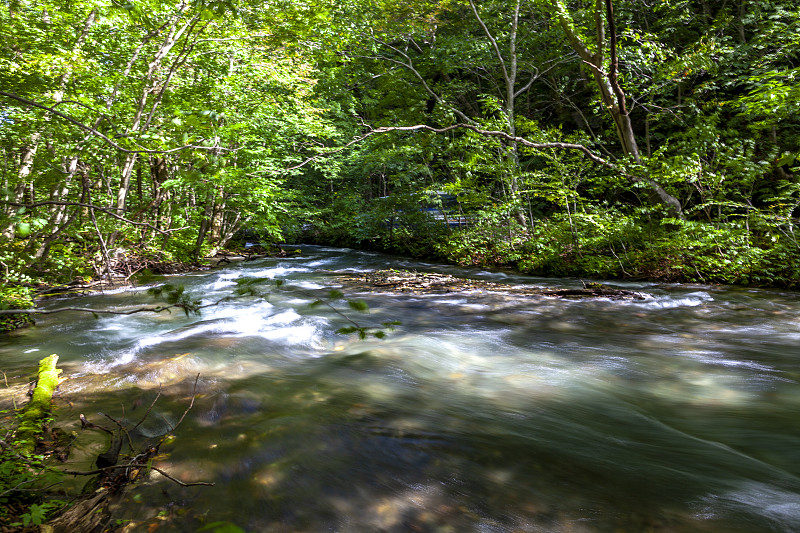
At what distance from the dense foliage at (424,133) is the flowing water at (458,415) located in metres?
1.33

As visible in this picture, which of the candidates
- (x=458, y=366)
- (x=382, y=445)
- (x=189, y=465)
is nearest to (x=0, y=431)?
(x=189, y=465)

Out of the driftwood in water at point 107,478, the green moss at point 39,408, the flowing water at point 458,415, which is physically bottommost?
the flowing water at point 458,415

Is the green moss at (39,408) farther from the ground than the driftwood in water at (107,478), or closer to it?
farther from the ground

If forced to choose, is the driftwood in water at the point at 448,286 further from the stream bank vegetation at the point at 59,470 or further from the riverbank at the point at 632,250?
the stream bank vegetation at the point at 59,470

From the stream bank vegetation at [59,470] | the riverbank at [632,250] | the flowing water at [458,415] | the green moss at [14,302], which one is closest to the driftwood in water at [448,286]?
the flowing water at [458,415]

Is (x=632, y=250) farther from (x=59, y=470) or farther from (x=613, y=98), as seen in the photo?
(x=59, y=470)

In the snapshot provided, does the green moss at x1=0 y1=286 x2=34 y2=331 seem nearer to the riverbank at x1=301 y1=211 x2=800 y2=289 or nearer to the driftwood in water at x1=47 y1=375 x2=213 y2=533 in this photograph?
the driftwood in water at x1=47 y1=375 x2=213 y2=533

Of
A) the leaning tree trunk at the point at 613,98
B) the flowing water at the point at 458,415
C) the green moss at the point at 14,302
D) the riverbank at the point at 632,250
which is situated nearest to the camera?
the flowing water at the point at 458,415

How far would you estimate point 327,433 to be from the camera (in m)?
2.62

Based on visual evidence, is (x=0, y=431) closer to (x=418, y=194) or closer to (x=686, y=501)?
(x=686, y=501)

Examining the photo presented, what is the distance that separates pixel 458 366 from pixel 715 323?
3.71 m

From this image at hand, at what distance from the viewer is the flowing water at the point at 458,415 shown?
1.88 meters

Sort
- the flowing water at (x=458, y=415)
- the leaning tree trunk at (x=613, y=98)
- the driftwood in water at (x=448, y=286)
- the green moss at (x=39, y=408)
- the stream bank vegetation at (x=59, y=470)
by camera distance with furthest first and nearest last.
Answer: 1. the leaning tree trunk at (x=613, y=98)
2. the driftwood in water at (x=448, y=286)
3. the green moss at (x=39, y=408)
4. the flowing water at (x=458, y=415)
5. the stream bank vegetation at (x=59, y=470)

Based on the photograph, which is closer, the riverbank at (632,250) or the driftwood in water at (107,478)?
the driftwood in water at (107,478)
